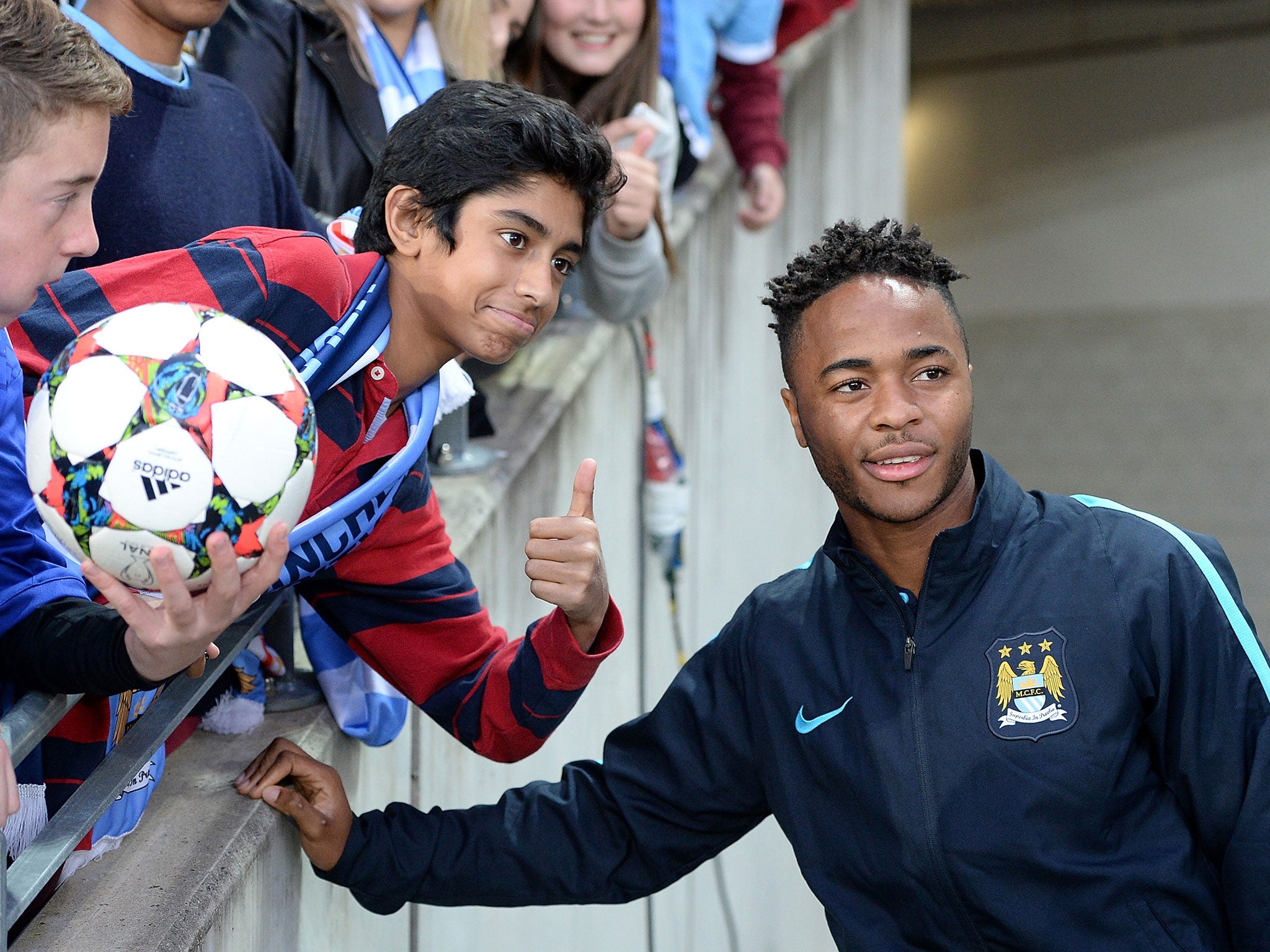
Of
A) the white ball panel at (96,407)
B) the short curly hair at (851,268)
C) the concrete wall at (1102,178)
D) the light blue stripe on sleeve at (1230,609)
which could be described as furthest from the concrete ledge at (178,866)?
the concrete wall at (1102,178)

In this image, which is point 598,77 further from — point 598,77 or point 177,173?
point 177,173

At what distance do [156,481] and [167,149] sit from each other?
3.28ft

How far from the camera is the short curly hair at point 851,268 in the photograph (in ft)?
6.41

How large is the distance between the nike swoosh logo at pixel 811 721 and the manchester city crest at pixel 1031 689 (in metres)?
0.20

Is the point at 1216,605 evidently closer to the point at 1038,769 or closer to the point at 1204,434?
the point at 1038,769

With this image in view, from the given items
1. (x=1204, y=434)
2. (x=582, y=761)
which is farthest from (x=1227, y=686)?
(x=1204, y=434)

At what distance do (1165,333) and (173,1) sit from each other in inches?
467

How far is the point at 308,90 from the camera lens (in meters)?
2.61

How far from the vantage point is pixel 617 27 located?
11.6 feet

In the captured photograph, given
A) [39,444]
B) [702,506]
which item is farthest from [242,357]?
[702,506]

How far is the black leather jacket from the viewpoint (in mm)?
2541

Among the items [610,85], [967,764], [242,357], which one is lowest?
[967,764]

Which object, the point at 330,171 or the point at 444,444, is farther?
the point at 444,444

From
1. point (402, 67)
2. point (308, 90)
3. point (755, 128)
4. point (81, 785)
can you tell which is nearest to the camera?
point (81, 785)
